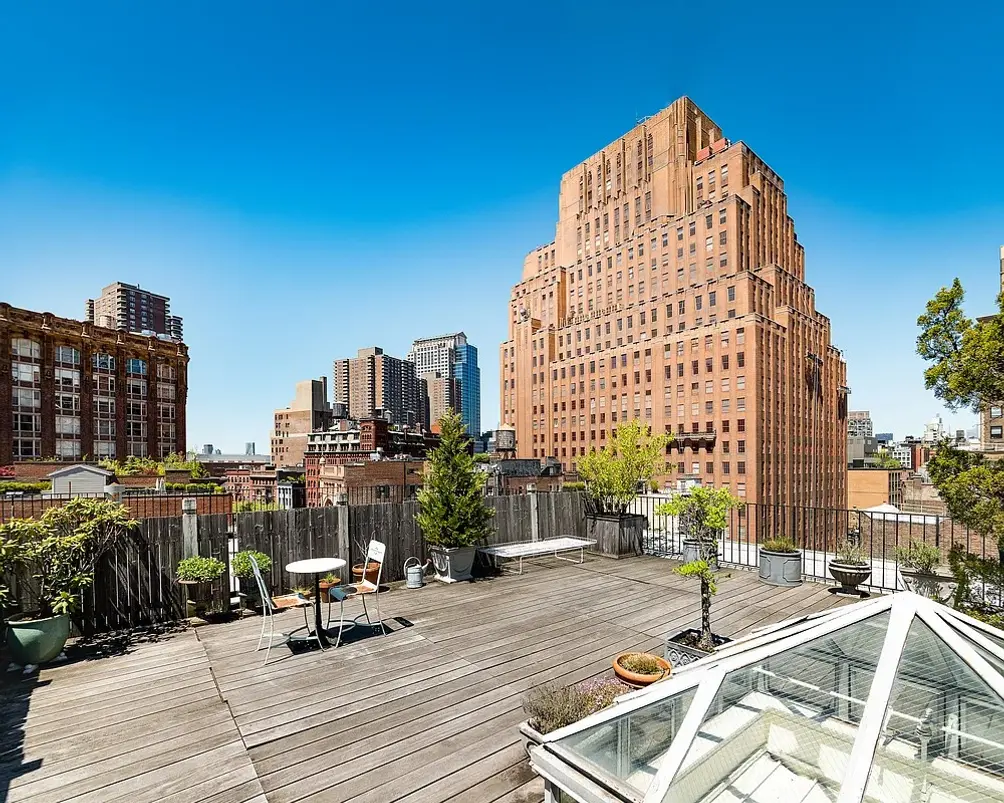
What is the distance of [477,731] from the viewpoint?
4.27m

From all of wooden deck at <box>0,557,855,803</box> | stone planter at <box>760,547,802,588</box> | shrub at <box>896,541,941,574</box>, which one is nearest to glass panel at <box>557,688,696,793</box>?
wooden deck at <box>0,557,855,803</box>

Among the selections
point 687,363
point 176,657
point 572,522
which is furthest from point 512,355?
point 176,657

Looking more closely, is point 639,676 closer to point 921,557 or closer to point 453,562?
point 453,562

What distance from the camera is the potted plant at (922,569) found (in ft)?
24.9

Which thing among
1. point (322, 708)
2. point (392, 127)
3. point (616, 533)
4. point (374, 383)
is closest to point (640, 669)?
point (322, 708)

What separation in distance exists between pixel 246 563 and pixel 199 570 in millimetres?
624

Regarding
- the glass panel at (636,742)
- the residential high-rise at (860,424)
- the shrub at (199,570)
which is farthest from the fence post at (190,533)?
the residential high-rise at (860,424)

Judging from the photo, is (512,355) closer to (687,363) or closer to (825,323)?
(687,363)

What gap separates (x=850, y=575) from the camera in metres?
8.32

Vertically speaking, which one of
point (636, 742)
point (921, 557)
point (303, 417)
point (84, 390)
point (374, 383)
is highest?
point (374, 383)

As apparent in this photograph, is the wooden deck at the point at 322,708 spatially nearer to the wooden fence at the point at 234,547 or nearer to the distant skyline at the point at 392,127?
the wooden fence at the point at 234,547

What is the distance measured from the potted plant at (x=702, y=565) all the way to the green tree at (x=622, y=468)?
16.0ft

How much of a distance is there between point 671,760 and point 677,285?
6438 centimetres

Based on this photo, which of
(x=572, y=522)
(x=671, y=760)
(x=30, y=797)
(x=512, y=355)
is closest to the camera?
(x=671, y=760)
